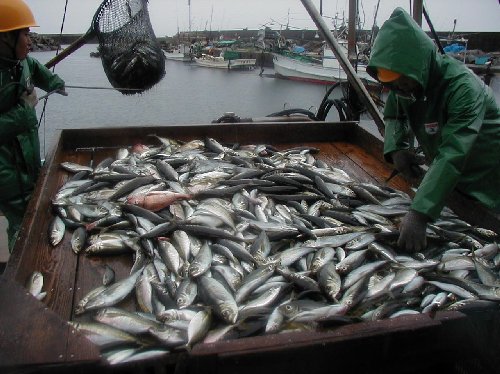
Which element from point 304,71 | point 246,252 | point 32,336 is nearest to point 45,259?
point 246,252

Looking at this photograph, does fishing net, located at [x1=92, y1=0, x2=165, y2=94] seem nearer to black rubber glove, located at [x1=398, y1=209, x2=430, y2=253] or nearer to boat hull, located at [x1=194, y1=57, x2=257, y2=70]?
black rubber glove, located at [x1=398, y1=209, x2=430, y2=253]

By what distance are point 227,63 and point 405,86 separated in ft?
162

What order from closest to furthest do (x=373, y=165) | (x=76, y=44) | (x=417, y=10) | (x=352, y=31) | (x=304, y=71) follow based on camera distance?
1. (x=373, y=165)
2. (x=76, y=44)
3. (x=417, y=10)
4. (x=352, y=31)
5. (x=304, y=71)

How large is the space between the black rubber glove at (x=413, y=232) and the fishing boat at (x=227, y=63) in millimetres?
47932

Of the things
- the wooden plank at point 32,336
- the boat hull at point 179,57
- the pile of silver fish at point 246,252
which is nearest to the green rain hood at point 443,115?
the pile of silver fish at point 246,252

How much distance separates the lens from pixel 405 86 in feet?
11.7

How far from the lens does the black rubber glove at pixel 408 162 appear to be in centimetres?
442

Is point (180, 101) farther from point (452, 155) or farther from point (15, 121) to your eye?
point (452, 155)

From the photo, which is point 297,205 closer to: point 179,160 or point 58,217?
point 179,160

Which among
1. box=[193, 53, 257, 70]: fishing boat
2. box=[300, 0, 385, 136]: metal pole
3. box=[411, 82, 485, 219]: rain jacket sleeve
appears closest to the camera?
box=[411, 82, 485, 219]: rain jacket sleeve

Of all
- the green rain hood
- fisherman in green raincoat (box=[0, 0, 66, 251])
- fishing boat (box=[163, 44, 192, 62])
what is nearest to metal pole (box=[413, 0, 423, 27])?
the green rain hood

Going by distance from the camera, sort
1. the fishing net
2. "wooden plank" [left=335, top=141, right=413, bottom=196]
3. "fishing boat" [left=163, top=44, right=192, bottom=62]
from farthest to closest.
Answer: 1. "fishing boat" [left=163, top=44, right=192, bottom=62]
2. the fishing net
3. "wooden plank" [left=335, top=141, right=413, bottom=196]

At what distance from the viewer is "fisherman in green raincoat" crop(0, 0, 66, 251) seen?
395 centimetres

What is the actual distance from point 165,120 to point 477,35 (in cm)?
4173
